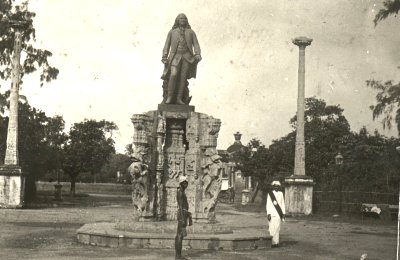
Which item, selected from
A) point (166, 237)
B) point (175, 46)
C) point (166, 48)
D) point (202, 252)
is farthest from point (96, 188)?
point (202, 252)

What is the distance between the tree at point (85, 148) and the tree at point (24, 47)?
57.6ft

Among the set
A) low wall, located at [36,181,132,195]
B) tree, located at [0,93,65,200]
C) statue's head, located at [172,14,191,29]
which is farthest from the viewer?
low wall, located at [36,181,132,195]

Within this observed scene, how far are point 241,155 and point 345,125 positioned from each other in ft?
39.4

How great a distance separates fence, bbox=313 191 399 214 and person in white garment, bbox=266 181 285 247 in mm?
12947

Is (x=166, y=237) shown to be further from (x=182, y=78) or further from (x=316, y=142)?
(x=316, y=142)

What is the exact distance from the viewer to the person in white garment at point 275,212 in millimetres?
13141

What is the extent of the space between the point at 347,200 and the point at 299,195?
2.24 meters

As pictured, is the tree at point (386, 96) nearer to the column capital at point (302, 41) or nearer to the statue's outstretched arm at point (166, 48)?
the column capital at point (302, 41)

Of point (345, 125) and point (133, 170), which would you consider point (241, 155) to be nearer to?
point (345, 125)

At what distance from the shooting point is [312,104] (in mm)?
56875

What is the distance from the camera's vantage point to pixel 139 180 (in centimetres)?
1380

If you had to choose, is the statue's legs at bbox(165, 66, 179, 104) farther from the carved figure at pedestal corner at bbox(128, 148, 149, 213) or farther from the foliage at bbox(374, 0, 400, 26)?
the foliage at bbox(374, 0, 400, 26)

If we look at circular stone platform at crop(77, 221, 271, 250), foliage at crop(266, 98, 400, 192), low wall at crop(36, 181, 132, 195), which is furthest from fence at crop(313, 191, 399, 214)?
low wall at crop(36, 181, 132, 195)

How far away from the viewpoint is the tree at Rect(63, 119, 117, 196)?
4994 centimetres
